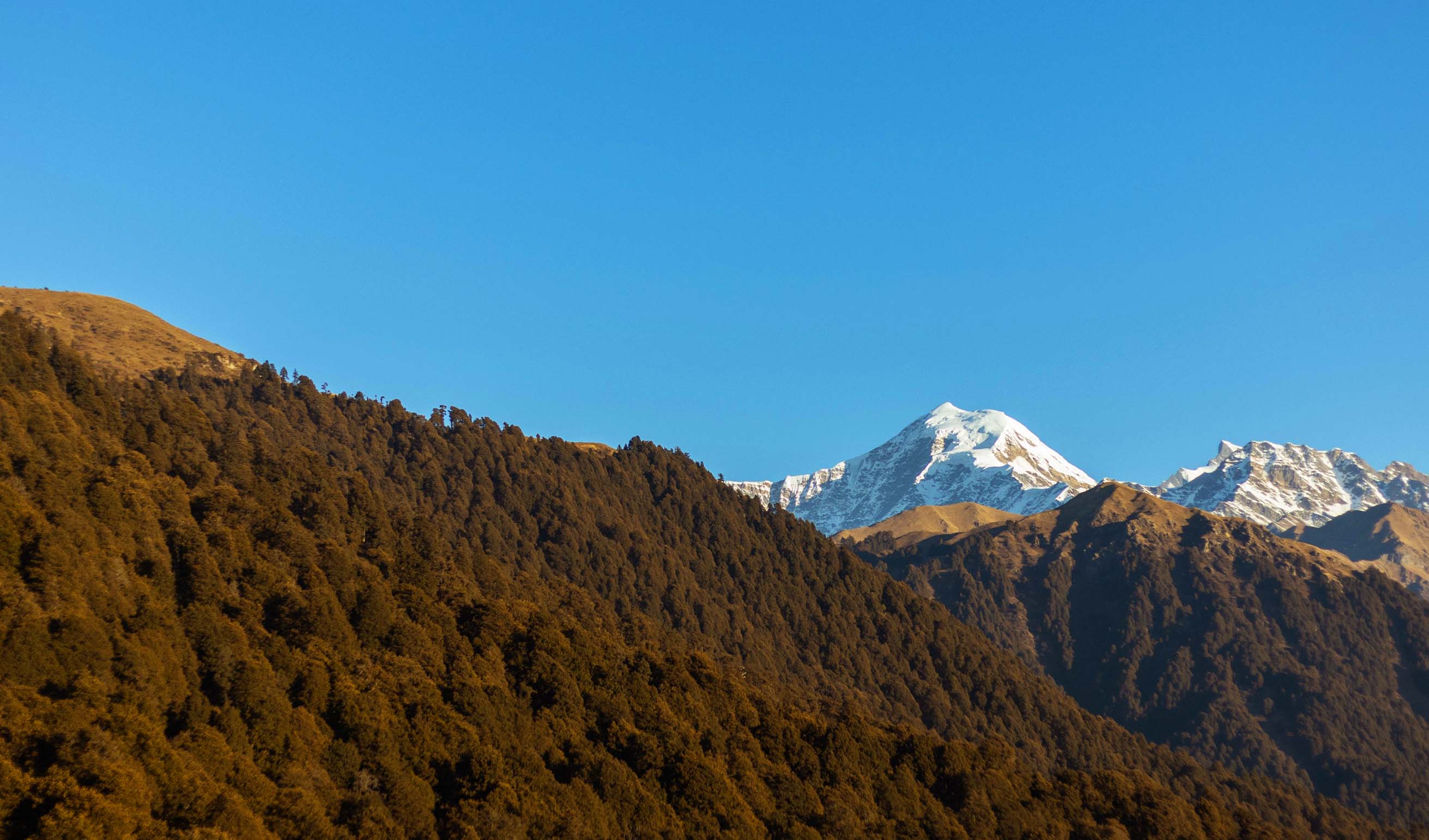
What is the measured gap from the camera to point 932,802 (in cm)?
16500

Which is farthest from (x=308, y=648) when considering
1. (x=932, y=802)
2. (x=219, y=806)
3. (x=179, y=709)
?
(x=932, y=802)

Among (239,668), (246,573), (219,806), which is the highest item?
(246,573)

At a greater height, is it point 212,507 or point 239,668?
point 212,507

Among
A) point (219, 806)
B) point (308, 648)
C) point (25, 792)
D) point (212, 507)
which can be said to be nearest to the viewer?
point (25, 792)

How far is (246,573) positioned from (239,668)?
31084mm

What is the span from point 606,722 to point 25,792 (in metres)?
79.4

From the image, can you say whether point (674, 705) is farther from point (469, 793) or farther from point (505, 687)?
point (469, 793)

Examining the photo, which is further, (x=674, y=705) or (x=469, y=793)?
(x=674, y=705)

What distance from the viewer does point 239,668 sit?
114500 mm

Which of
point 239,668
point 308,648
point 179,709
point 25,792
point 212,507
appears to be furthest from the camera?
point 212,507

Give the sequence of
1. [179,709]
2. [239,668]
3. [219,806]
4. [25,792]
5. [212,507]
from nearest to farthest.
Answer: [25,792]
[219,806]
[179,709]
[239,668]
[212,507]

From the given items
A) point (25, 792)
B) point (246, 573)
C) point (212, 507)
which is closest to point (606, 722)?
point (246, 573)

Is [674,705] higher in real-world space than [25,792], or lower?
higher

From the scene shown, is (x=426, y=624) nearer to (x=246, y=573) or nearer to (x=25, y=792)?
(x=246, y=573)
